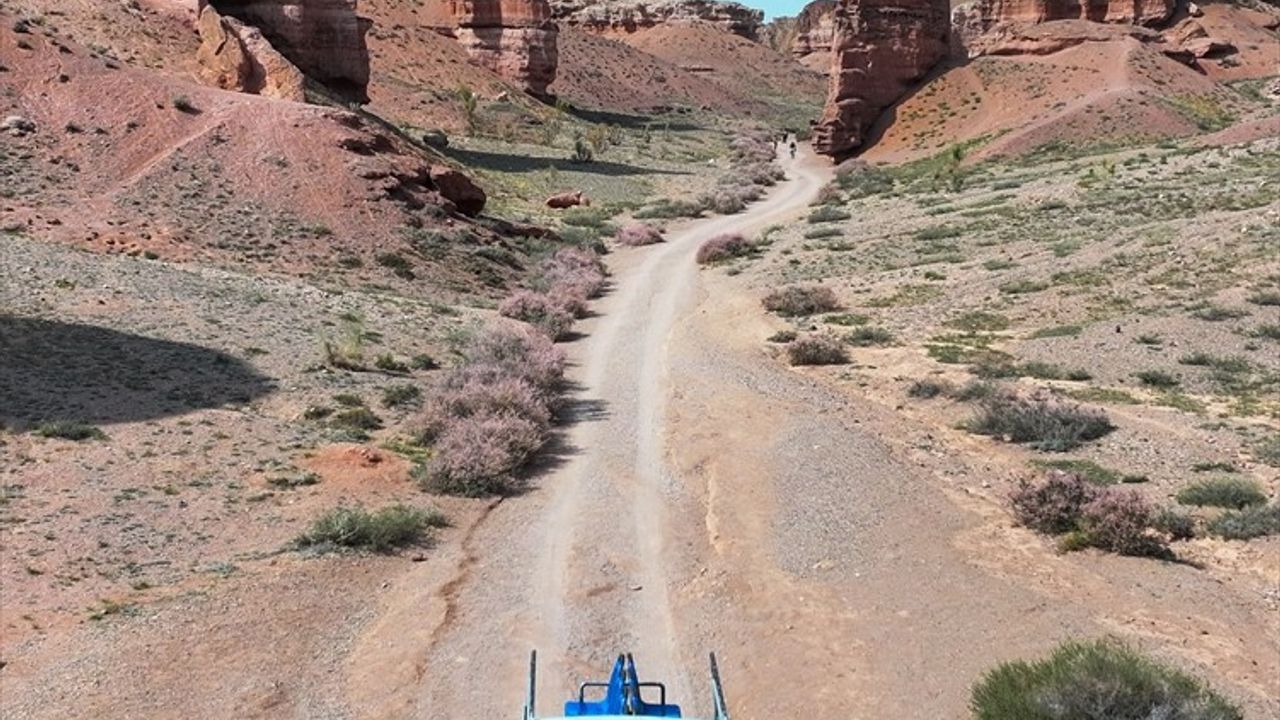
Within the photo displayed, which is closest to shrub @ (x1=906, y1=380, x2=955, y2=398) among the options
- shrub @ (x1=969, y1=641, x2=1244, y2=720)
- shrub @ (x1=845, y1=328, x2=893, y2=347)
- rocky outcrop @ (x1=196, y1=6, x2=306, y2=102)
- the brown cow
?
shrub @ (x1=845, y1=328, x2=893, y2=347)

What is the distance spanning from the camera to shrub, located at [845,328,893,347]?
74.8 ft

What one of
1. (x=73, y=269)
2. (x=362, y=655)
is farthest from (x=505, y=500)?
(x=73, y=269)

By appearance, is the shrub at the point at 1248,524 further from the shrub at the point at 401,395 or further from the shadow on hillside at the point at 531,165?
the shadow on hillside at the point at 531,165

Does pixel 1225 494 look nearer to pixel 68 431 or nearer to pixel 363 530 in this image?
pixel 363 530

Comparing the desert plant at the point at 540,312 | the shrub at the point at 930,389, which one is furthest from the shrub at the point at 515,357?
the shrub at the point at 930,389

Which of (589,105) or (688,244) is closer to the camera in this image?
(688,244)

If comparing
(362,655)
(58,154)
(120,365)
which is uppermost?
(58,154)

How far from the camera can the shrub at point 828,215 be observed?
136ft

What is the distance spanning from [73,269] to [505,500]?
41.3ft

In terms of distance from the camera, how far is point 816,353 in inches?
842

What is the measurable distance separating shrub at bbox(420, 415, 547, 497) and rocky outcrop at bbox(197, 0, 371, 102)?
101ft

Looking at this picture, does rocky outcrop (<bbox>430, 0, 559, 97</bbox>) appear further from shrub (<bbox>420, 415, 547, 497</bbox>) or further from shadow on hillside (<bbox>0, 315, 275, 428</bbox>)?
shrub (<bbox>420, 415, 547, 497</bbox>)

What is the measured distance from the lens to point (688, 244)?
39.4m

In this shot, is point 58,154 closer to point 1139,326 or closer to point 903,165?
point 1139,326
